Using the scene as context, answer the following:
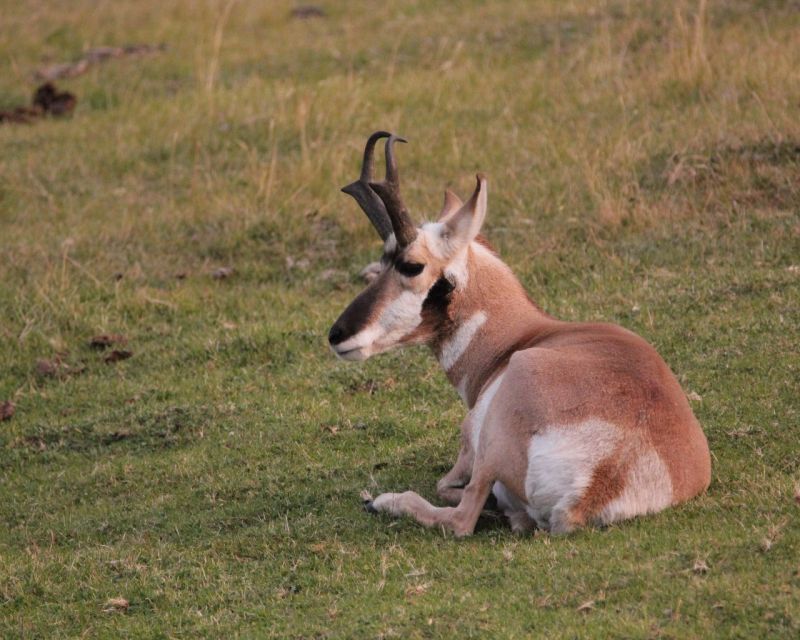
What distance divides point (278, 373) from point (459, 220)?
301 centimetres

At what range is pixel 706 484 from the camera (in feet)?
22.1

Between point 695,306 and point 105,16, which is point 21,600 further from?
point 105,16

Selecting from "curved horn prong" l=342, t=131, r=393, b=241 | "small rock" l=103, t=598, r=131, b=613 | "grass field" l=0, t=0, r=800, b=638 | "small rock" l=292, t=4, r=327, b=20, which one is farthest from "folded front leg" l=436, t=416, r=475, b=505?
"small rock" l=292, t=4, r=327, b=20

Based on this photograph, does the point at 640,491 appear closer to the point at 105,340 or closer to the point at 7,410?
the point at 7,410

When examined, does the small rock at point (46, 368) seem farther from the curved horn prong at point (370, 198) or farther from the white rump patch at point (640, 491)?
the white rump patch at point (640, 491)

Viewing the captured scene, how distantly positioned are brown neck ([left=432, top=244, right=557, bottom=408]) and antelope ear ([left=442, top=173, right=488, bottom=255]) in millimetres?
Answer: 220

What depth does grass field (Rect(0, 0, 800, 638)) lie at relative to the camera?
618 cm

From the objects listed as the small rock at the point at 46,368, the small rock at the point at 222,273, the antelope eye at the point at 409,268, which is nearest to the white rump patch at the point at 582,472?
the antelope eye at the point at 409,268

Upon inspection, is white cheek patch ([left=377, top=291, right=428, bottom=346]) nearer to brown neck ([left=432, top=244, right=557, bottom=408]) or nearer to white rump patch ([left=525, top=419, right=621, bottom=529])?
brown neck ([left=432, top=244, right=557, bottom=408])

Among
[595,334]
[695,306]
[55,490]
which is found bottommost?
[55,490]

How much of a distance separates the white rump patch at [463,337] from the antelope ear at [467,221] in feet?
1.40

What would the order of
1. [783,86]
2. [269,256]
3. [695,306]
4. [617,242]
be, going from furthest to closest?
1. [783,86]
2. [269,256]
3. [617,242]
4. [695,306]

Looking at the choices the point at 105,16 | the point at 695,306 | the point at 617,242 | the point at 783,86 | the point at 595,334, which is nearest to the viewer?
the point at 595,334

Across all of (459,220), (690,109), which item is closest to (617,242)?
(690,109)
